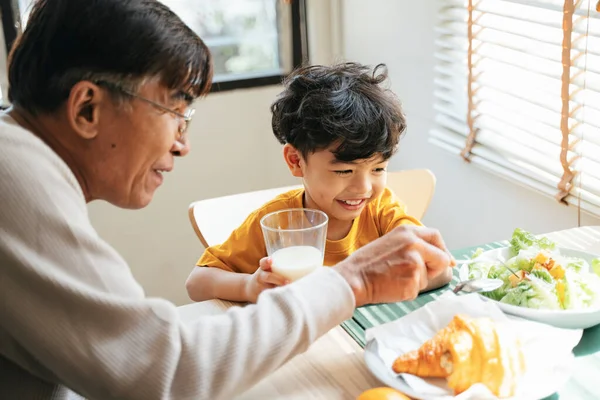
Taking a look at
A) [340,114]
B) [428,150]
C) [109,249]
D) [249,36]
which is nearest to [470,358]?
[109,249]

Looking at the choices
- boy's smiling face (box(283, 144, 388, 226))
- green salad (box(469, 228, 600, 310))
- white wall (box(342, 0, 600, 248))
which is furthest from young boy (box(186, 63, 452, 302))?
white wall (box(342, 0, 600, 248))

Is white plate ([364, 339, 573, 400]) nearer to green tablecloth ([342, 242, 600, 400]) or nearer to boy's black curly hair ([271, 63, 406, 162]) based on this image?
green tablecloth ([342, 242, 600, 400])

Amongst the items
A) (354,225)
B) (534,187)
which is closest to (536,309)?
(354,225)

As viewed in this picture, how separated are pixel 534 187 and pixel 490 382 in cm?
117

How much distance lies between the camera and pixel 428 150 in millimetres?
2549

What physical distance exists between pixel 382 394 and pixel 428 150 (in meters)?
1.73

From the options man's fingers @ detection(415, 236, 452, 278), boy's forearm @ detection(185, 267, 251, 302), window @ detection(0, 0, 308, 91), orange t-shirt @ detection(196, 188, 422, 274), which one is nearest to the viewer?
man's fingers @ detection(415, 236, 452, 278)

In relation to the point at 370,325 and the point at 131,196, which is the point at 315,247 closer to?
the point at 370,325

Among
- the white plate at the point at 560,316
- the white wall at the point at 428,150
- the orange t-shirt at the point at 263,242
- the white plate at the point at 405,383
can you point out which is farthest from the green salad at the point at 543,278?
the white wall at the point at 428,150

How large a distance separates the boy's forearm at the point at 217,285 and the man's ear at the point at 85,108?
1.58 ft

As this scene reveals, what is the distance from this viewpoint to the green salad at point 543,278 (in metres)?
1.16

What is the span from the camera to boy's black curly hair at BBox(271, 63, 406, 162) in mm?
1372

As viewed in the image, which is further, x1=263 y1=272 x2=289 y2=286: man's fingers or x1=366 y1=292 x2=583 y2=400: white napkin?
x1=263 y1=272 x2=289 y2=286: man's fingers

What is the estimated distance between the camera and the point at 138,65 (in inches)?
35.0
